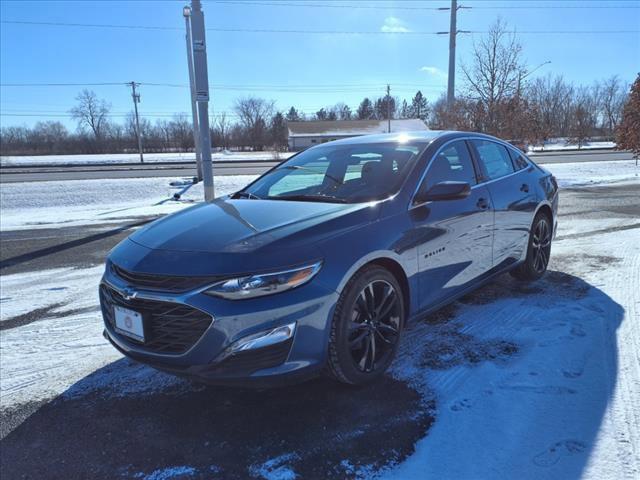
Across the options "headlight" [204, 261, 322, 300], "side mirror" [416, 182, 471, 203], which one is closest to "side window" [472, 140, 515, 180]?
"side mirror" [416, 182, 471, 203]

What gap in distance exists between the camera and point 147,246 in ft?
9.25

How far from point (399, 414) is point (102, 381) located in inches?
81.9

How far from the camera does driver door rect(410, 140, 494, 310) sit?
329cm

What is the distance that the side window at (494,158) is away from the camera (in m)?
4.23

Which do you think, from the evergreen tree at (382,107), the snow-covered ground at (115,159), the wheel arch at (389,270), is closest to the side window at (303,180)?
the wheel arch at (389,270)

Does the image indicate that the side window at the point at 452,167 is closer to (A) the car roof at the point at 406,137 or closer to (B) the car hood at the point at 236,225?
(A) the car roof at the point at 406,137

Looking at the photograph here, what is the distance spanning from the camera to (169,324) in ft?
8.06

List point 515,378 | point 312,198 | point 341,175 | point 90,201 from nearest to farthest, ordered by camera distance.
Answer: point 515,378 < point 312,198 < point 341,175 < point 90,201

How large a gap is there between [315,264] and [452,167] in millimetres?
1839

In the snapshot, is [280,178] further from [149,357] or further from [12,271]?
[12,271]

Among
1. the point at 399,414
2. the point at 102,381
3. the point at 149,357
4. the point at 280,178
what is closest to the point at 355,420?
the point at 399,414

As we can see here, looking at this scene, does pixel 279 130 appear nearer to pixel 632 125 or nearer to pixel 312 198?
pixel 632 125

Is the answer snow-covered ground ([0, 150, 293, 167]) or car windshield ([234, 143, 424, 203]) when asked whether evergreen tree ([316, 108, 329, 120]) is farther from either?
car windshield ([234, 143, 424, 203])

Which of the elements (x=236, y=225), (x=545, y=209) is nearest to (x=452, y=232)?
(x=236, y=225)
